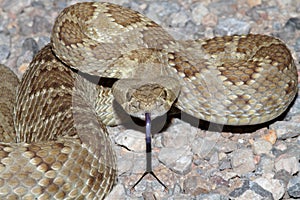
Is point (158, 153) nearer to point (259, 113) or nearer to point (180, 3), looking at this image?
point (259, 113)

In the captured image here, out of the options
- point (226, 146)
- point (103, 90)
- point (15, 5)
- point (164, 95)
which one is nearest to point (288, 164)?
point (226, 146)

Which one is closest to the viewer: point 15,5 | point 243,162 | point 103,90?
point 243,162

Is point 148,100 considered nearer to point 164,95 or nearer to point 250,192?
point 164,95

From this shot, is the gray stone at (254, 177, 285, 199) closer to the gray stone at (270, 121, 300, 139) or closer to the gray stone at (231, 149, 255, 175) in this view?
the gray stone at (231, 149, 255, 175)

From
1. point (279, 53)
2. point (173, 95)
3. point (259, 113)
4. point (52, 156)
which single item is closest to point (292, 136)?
point (259, 113)

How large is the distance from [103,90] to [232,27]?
2.34 metres

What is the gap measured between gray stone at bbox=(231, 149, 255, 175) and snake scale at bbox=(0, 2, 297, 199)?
0.48m

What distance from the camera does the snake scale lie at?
6188 millimetres

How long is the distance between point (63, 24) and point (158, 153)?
2109 millimetres

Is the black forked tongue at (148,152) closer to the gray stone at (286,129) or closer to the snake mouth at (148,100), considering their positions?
the snake mouth at (148,100)

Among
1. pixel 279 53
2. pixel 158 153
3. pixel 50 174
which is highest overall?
pixel 279 53

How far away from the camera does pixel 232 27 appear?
9148 mm

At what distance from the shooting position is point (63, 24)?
25.8ft

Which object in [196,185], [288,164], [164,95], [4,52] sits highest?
[164,95]
